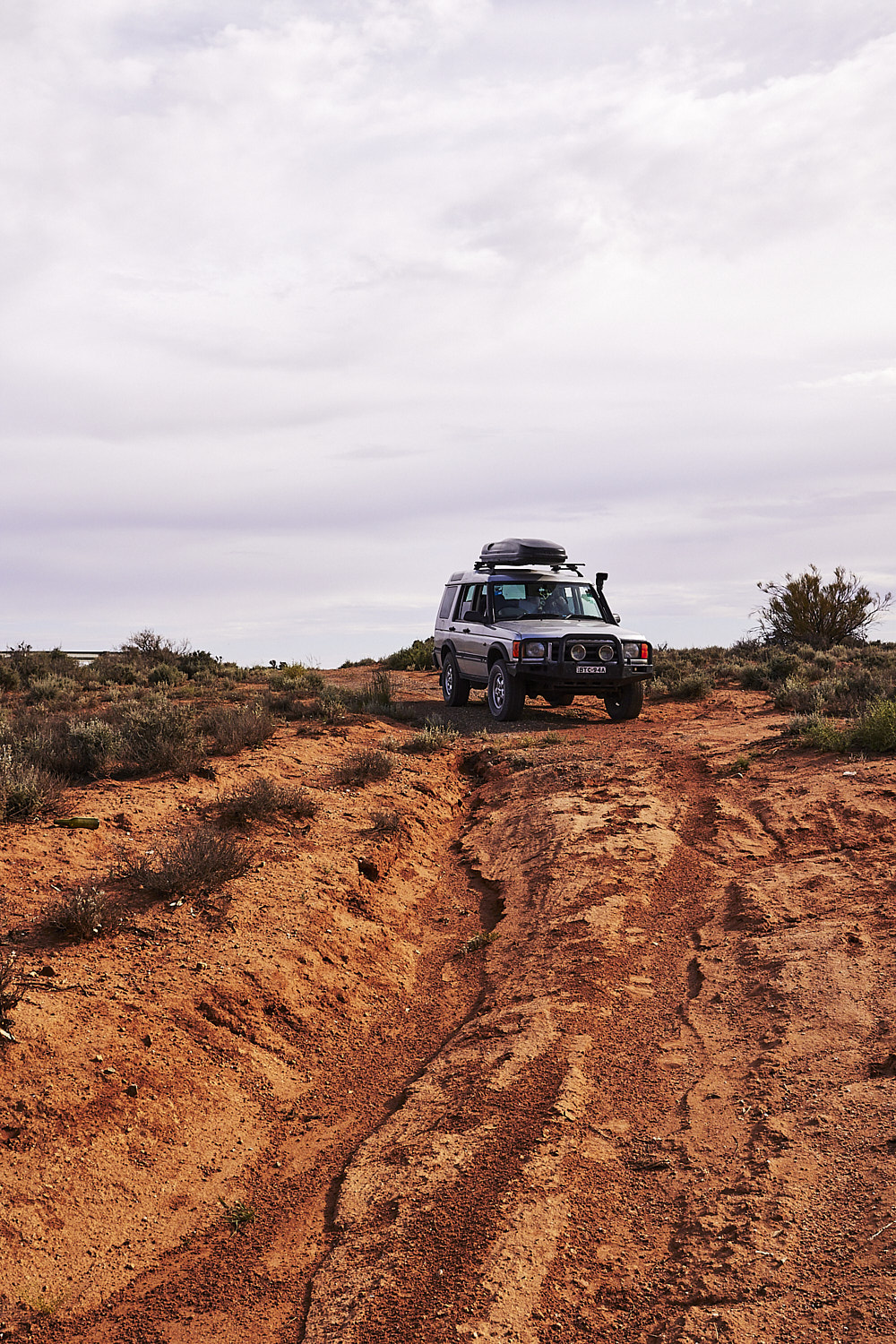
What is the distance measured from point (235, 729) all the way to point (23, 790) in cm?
367

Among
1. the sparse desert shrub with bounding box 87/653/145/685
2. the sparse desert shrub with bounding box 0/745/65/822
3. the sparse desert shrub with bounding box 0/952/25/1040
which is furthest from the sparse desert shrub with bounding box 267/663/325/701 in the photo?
the sparse desert shrub with bounding box 0/952/25/1040

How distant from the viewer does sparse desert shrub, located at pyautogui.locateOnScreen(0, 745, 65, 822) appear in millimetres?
7414

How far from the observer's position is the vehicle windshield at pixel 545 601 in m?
15.2

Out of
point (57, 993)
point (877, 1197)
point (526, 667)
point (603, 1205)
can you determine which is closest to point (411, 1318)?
point (603, 1205)

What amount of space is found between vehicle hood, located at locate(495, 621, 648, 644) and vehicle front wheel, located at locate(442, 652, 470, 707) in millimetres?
1971

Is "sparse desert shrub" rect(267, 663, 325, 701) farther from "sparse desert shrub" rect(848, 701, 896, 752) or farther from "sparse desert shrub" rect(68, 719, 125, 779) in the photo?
"sparse desert shrub" rect(848, 701, 896, 752)

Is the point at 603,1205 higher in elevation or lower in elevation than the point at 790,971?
lower

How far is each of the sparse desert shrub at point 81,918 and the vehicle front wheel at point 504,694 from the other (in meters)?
8.75

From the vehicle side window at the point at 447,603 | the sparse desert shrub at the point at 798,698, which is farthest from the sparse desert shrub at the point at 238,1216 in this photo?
the vehicle side window at the point at 447,603

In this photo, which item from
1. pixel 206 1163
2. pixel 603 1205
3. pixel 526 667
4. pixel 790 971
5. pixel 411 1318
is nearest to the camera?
pixel 411 1318

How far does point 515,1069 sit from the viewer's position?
5.03 meters

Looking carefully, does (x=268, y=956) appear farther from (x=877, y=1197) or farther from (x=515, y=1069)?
(x=877, y=1197)

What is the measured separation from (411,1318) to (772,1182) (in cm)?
152

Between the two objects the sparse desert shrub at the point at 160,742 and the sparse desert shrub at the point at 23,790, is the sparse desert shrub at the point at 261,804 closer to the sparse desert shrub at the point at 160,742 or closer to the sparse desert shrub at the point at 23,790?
the sparse desert shrub at the point at 160,742
